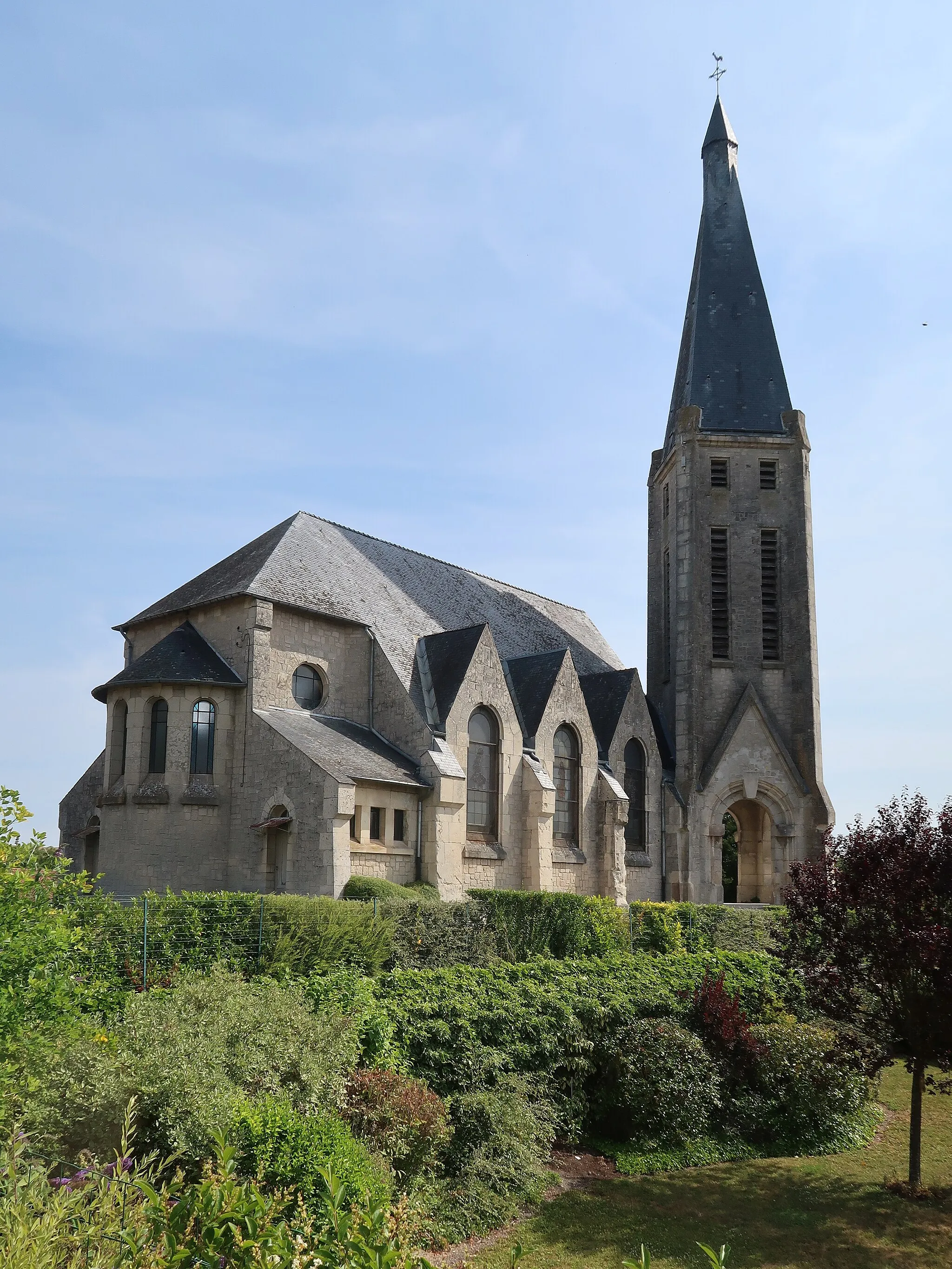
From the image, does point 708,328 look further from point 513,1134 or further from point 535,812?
point 513,1134

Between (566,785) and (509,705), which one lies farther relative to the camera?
(566,785)

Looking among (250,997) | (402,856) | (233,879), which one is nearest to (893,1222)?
(250,997)

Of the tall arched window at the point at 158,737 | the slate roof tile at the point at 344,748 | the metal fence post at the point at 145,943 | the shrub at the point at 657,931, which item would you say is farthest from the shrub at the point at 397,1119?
the tall arched window at the point at 158,737

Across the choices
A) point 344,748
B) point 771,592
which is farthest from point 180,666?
point 771,592

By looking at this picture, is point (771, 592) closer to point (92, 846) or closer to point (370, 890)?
point (370, 890)

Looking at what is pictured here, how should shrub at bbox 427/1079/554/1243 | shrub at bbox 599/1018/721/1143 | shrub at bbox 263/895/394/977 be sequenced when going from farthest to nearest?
1. shrub at bbox 263/895/394/977
2. shrub at bbox 599/1018/721/1143
3. shrub at bbox 427/1079/554/1243

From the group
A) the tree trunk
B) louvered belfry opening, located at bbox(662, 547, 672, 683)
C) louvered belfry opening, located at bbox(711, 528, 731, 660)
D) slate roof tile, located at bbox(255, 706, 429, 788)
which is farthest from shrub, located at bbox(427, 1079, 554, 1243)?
louvered belfry opening, located at bbox(662, 547, 672, 683)

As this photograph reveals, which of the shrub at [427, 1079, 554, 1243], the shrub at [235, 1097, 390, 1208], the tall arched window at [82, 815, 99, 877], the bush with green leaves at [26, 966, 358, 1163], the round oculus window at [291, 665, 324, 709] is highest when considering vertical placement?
the round oculus window at [291, 665, 324, 709]

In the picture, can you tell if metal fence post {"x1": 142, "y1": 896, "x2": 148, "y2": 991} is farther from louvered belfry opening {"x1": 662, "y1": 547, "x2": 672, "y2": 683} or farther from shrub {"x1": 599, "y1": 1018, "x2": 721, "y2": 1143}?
louvered belfry opening {"x1": 662, "y1": 547, "x2": 672, "y2": 683}

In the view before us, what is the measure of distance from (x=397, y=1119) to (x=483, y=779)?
1723cm

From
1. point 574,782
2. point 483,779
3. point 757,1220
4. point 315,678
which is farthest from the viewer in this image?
point 574,782

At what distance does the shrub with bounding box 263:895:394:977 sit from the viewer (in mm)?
13547

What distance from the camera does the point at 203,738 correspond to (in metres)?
23.3

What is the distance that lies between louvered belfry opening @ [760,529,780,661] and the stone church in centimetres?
8
